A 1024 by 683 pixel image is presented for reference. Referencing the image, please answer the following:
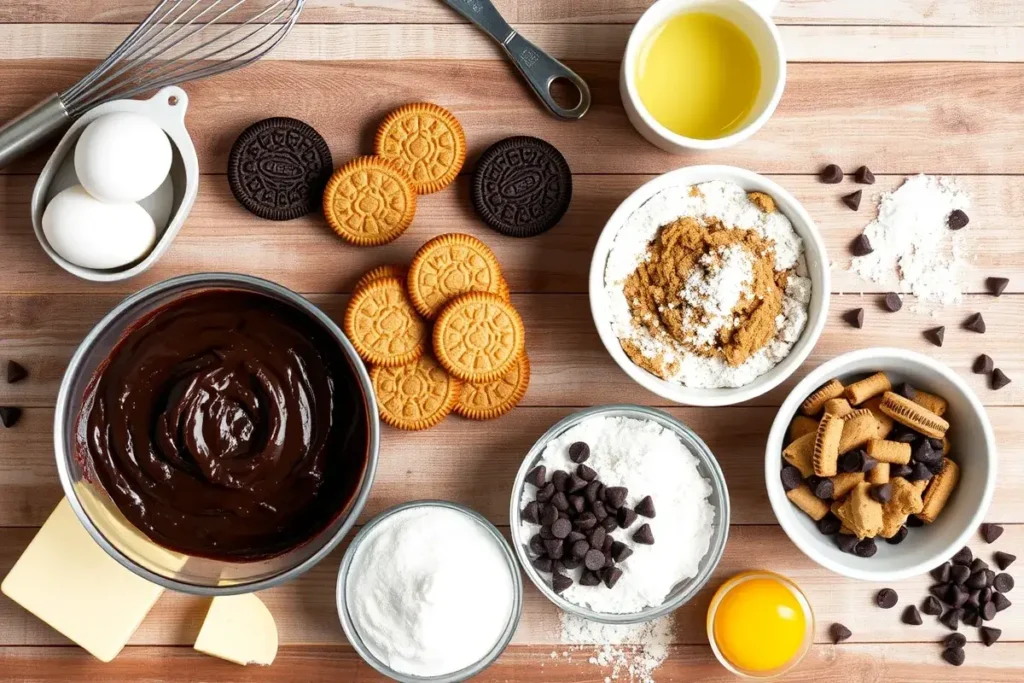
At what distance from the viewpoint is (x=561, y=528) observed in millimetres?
1303

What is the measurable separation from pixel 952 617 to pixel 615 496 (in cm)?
63

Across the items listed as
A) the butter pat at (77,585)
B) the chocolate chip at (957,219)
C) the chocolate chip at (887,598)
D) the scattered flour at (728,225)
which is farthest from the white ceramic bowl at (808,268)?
the butter pat at (77,585)

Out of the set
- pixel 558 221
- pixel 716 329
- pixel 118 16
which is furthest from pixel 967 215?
pixel 118 16

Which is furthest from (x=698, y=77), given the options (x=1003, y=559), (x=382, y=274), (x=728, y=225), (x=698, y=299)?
(x=1003, y=559)

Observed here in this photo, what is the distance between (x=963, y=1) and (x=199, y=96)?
1.28m

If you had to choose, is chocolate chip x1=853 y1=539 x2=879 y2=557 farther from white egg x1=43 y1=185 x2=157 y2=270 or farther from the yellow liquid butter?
white egg x1=43 y1=185 x2=157 y2=270

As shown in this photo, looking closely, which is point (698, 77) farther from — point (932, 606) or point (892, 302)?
point (932, 606)

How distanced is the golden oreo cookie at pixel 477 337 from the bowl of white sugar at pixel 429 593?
0.70ft

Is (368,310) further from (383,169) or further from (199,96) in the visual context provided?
(199,96)

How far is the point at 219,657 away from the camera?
1.40 meters

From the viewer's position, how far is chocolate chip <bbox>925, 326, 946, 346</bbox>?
4.61 ft

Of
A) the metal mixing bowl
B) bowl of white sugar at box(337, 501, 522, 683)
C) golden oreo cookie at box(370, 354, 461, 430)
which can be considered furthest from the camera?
golden oreo cookie at box(370, 354, 461, 430)

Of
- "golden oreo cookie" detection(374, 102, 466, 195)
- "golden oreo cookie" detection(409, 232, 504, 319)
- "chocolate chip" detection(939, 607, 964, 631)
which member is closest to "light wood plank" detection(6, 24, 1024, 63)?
"golden oreo cookie" detection(374, 102, 466, 195)

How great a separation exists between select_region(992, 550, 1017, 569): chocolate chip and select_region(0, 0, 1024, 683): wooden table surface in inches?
1.3
